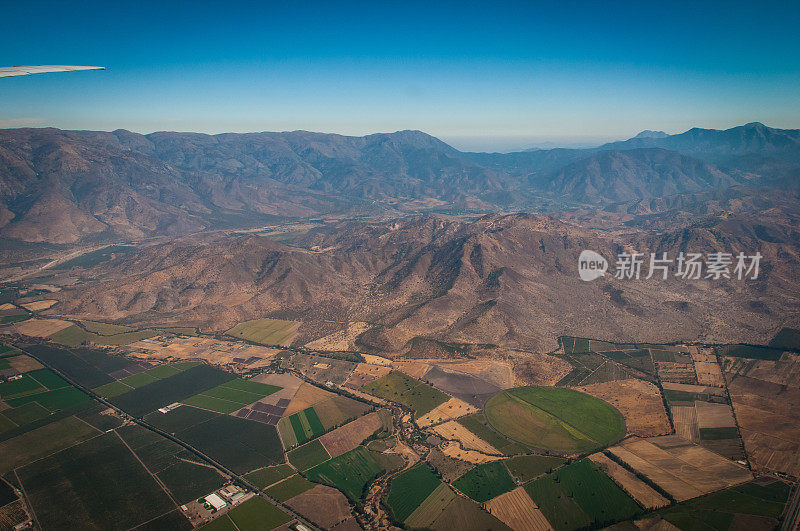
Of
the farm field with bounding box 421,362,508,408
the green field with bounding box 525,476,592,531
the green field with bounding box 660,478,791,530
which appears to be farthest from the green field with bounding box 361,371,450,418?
the green field with bounding box 660,478,791,530

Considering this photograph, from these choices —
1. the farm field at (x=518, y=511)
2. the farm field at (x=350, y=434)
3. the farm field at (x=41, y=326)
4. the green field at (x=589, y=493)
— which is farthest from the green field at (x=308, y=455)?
the farm field at (x=41, y=326)

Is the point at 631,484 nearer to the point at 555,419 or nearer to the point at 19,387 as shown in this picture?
the point at 555,419

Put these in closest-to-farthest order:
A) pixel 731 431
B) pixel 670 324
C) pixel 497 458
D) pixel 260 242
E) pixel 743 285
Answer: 1. pixel 497 458
2. pixel 731 431
3. pixel 670 324
4. pixel 743 285
5. pixel 260 242

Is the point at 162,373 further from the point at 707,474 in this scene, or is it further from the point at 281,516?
the point at 707,474

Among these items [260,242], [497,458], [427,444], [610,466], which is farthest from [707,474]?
[260,242]

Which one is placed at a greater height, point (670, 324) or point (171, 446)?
point (670, 324)

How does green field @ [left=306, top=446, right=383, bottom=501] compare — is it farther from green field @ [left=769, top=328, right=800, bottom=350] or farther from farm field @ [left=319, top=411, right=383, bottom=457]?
green field @ [left=769, top=328, right=800, bottom=350]
